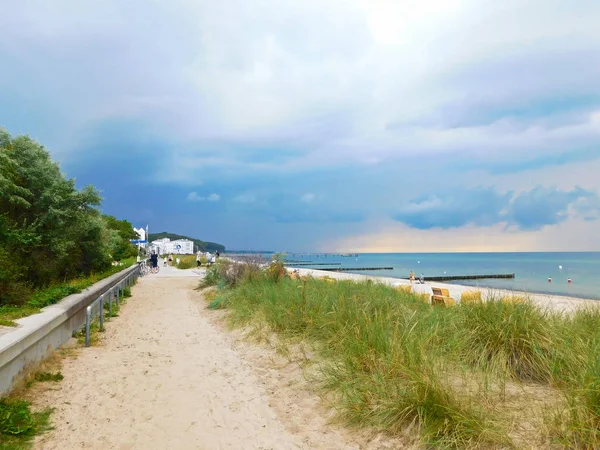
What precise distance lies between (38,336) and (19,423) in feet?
6.49

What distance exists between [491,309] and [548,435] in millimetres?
2484

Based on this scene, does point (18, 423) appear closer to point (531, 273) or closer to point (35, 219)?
point (35, 219)

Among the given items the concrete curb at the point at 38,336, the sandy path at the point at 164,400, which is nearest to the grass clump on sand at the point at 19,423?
the sandy path at the point at 164,400

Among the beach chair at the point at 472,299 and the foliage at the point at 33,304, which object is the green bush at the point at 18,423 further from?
the beach chair at the point at 472,299

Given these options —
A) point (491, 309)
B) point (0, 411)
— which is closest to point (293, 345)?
point (491, 309)

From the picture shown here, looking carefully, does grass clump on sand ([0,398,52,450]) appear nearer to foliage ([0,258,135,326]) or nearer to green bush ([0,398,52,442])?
green bush ([0,398,52,442])

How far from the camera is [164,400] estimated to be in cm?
524

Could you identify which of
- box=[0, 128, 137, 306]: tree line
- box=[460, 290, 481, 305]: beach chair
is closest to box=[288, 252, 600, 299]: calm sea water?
box=[460, 290, 481, 305]: beach chair

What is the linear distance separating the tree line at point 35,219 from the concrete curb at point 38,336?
112 cm

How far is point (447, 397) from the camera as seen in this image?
3.82m

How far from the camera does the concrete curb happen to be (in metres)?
4.88

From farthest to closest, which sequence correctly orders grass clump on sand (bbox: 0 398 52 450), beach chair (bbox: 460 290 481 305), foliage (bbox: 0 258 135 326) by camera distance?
foliage (bbox: 0 258 135 326) → beach chair (bbox: 460 290 481 305) → grass clump on sand (bbox: 0 398 52 450)

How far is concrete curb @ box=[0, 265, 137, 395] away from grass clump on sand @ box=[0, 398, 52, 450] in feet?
1.09

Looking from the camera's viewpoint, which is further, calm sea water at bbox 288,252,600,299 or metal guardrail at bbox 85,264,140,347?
calm sea water at bbox 288,252,600,299
